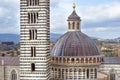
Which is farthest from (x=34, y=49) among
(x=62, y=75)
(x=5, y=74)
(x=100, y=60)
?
(x=5, y=74)

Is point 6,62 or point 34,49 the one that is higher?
point 34,49

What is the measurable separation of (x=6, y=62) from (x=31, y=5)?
1496cm

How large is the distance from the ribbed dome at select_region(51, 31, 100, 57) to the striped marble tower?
483 cm

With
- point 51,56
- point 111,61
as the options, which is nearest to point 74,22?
point 51,56

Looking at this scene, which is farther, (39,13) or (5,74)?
(5,74)

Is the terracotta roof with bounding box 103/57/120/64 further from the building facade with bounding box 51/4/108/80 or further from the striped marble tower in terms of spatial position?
the striped marble tower

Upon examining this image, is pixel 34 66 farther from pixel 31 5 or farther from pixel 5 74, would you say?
pixel 5 74

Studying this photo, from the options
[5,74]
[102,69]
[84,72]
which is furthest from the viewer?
[5,74]

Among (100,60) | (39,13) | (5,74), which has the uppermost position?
(39,13)

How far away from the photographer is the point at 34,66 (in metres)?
32.8

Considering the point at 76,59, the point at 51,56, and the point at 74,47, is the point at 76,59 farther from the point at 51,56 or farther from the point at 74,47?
the point at 51,56

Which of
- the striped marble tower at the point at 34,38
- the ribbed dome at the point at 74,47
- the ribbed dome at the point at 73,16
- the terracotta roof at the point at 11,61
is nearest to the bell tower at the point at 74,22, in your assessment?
the ribbed dome at the point at 73,16

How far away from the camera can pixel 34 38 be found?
108 ft

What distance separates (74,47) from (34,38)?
6380mm
